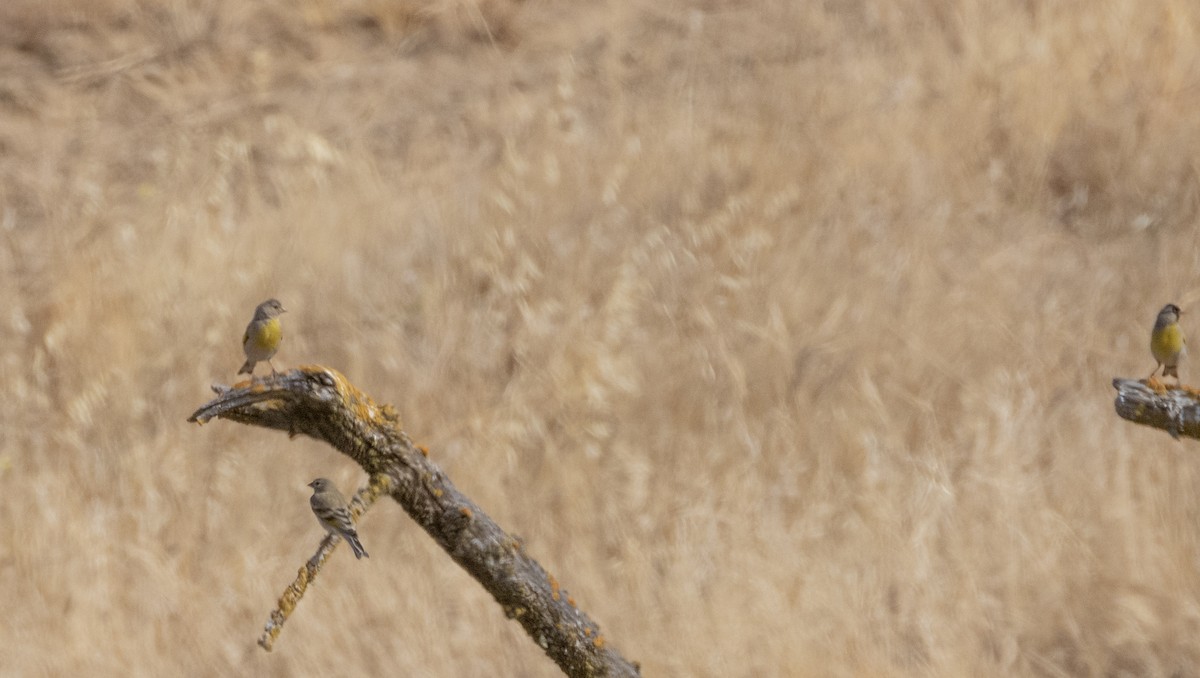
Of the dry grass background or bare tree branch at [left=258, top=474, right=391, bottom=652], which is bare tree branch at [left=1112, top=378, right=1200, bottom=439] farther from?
the dry grass background

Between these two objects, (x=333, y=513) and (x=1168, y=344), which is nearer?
(x=333, y=513)

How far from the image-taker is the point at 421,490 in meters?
3.74

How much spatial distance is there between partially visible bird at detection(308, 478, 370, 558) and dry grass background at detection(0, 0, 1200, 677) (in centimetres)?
476

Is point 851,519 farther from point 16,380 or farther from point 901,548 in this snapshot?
point 16,380

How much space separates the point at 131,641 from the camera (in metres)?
9.10

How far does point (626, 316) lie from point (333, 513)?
571 cm

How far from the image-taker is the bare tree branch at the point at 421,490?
11.5 feet

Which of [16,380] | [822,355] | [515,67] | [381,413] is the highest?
[515,67]

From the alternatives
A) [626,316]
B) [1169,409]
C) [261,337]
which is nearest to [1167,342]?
[1169,409]

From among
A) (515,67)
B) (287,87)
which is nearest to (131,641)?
(287,87)

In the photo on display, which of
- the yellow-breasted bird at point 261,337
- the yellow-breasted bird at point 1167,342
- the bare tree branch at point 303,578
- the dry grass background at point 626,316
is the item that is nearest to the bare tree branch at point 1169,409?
the yellow-breasted bird at point 1167,342

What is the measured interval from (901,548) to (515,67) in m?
4.80

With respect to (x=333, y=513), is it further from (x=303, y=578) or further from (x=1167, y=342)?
(x=1167, y=342)

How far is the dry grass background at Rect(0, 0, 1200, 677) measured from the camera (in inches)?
342
